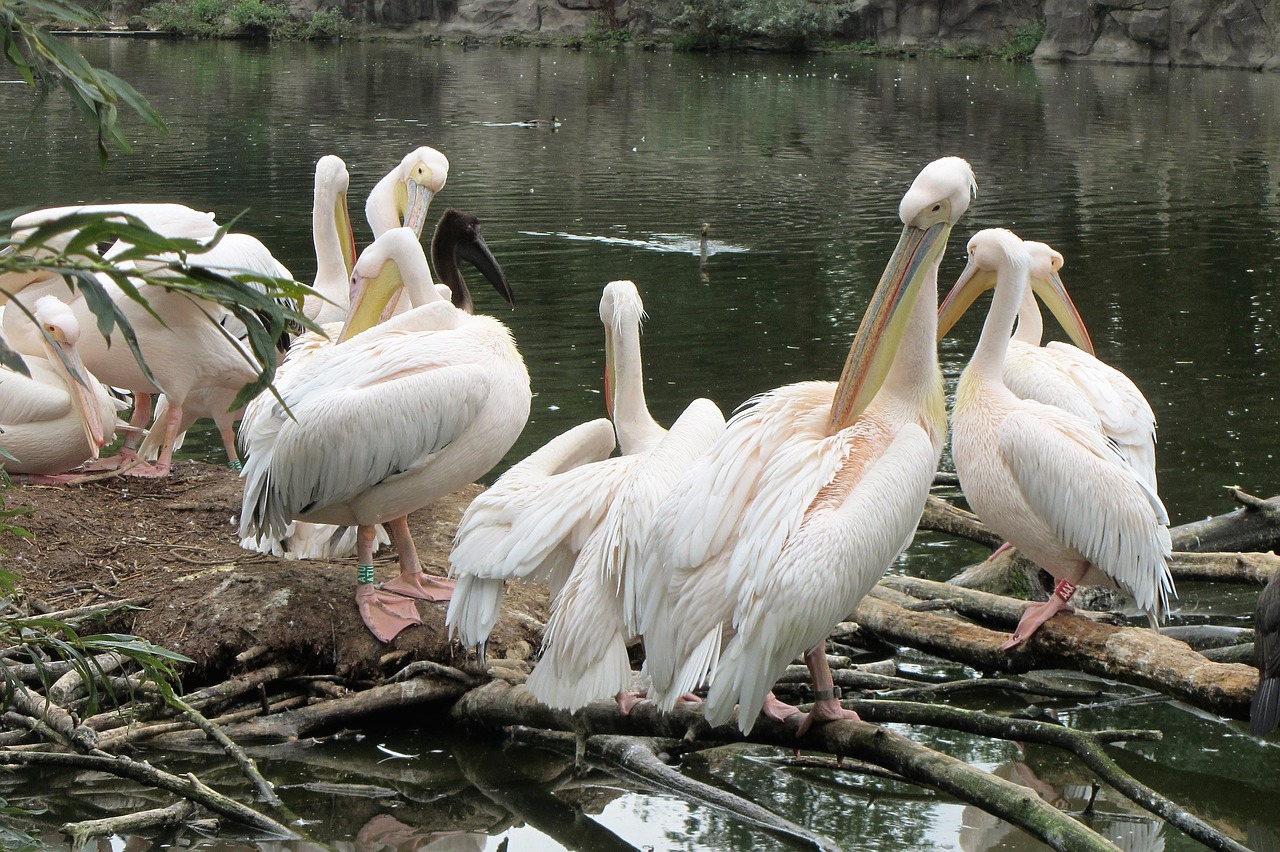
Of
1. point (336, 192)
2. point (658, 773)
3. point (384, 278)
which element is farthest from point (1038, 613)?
point (336, 192)

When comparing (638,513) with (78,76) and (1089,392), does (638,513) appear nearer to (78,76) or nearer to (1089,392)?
(78,76)

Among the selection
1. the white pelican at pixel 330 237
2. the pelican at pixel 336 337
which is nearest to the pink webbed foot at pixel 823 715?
the pelican at pixel 336 337

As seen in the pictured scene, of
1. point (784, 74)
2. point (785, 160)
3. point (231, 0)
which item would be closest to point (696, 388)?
point (785, 160)

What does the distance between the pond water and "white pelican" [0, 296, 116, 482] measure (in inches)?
74.6

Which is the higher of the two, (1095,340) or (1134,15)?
(1134,15)

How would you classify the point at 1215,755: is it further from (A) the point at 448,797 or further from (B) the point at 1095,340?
(B) the point at 1095,340

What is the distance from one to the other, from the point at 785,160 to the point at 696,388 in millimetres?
12570

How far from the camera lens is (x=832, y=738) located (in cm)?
326

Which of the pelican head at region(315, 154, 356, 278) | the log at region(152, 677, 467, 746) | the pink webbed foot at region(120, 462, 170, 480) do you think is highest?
the pelican head at region(315, 154, 356, 278)

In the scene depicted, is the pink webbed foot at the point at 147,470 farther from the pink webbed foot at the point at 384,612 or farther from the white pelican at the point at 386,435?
the pink webbed foot at the point at 384,612

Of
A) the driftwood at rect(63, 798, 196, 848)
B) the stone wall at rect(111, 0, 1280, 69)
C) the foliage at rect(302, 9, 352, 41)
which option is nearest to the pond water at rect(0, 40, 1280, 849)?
the driftwood at rect(63, 798, 196, 848)

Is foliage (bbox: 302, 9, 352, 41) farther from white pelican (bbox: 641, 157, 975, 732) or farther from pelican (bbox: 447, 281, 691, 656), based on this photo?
white pelican (bbox: 641, 157, 975, 732)

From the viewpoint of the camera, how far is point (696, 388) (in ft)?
30.1

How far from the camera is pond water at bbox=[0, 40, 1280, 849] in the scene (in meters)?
4.04
